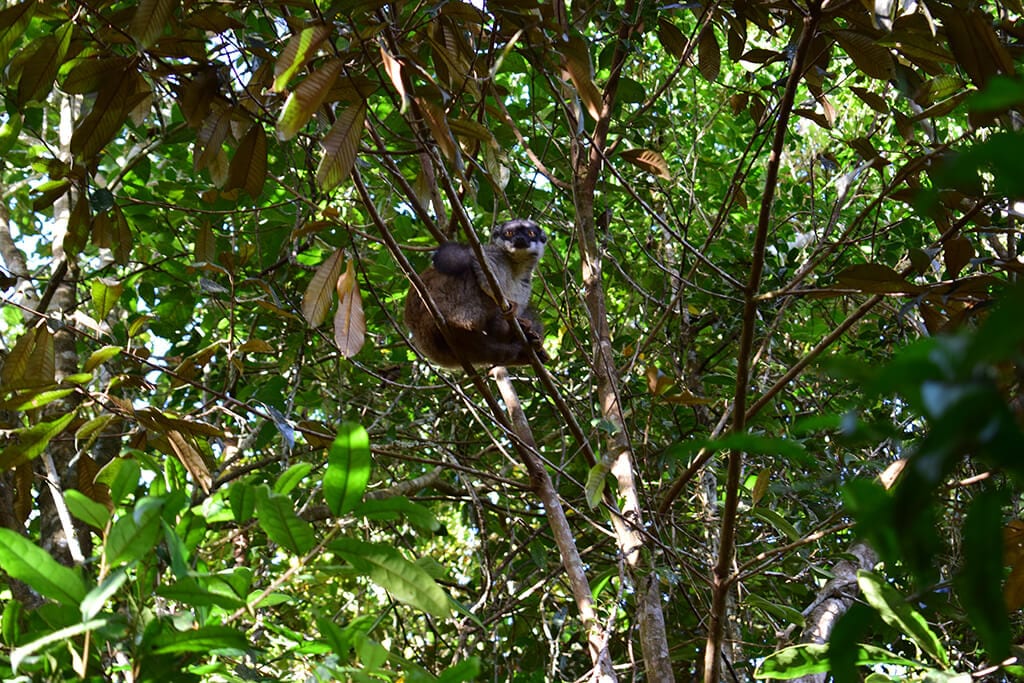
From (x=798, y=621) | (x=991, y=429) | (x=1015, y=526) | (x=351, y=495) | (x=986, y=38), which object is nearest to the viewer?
(x=991, y=429)

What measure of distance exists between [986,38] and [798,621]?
1.93 metres

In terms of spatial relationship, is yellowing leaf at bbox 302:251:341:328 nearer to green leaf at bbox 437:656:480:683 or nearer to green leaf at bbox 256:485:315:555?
green leaf at bbox 256:485:315:555

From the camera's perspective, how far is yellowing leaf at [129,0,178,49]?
7.45 feet

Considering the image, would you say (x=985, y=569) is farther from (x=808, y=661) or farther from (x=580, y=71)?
(x=580, y=71)

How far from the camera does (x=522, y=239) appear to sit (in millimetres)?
5090

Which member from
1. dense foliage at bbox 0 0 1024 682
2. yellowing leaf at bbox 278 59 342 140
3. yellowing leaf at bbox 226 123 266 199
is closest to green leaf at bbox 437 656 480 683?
dense foliage at bbox 0 0 1024 682

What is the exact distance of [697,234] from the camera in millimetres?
6250

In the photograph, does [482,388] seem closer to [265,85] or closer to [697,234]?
[265,85]

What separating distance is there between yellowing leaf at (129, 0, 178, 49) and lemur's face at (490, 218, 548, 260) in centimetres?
289

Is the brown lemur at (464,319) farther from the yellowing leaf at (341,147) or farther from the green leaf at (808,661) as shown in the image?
the green leaf at (808,661)

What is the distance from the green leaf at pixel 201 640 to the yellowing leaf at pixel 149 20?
1.50 metres

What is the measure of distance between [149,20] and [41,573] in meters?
1.43

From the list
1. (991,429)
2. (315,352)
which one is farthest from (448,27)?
(315,352)

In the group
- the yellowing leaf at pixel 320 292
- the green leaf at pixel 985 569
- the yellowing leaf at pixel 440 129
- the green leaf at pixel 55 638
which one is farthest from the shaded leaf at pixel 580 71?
the green leaf at pixel 985 569
